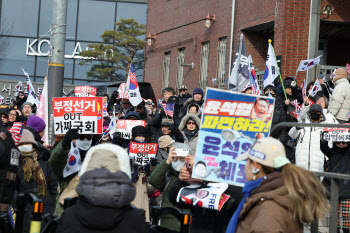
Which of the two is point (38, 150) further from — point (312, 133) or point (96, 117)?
point (312, 133)

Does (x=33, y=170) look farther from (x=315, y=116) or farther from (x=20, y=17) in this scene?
(x=20, y=17)

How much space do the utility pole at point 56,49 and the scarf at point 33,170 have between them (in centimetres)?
421

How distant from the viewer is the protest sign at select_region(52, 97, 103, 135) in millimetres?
8523

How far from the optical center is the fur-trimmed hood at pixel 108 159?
450cm

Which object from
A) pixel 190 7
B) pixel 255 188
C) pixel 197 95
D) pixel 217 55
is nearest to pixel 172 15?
pixel 190 7

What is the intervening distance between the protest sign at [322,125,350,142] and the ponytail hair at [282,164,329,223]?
4.37 meters

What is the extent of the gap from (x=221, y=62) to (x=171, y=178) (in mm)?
15906

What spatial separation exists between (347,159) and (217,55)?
1476 centimetres

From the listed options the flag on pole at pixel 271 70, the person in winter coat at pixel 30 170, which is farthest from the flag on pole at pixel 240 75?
the person in winter coat at pixel 30 170

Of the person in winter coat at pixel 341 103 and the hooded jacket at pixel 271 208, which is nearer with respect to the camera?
the hooded jacket at pixel 271 208

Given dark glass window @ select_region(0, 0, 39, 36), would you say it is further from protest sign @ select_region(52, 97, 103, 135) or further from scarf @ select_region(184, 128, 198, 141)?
protest sign @ select_region(52, 97, 103, 135)

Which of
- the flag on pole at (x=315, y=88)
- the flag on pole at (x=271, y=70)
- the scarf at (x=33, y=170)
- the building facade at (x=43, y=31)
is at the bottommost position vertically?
the scarf at (x=33, y=170)

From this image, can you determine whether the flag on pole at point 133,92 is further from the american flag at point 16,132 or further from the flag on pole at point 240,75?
the american flag at point 16,132

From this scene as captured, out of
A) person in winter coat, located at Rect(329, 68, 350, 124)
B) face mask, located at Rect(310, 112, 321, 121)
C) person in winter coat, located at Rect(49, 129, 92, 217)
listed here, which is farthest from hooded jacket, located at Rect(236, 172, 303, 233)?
person in winter coat, located at Rect(329, 68, 350, 124)
